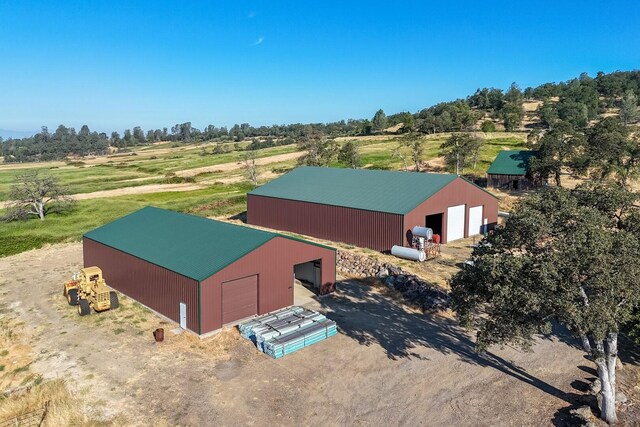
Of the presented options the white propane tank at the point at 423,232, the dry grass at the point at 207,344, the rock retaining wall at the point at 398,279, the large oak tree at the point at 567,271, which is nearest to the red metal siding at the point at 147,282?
the dry grass at the point at 207,344

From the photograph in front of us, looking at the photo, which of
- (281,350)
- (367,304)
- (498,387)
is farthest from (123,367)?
(498,387)

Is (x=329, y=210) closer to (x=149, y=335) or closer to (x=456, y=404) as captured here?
(x=149, y=335)

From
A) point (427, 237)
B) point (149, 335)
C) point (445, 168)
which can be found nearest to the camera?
point (149, 335)

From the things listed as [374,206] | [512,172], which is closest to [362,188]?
[374,206]

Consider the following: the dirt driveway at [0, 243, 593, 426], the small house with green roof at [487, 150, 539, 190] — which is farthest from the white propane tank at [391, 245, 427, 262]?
the small house with green roof at [487, 150, 539, 190]

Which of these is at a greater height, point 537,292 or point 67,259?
point 537,292

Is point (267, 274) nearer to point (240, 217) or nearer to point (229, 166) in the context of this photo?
point (240, 217)

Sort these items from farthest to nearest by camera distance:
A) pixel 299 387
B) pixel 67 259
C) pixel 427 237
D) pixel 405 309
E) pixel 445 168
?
pixel 445 168 → pixel 67 259 → pixel 427 237 → pixel 405 309 → pixel 299 387
